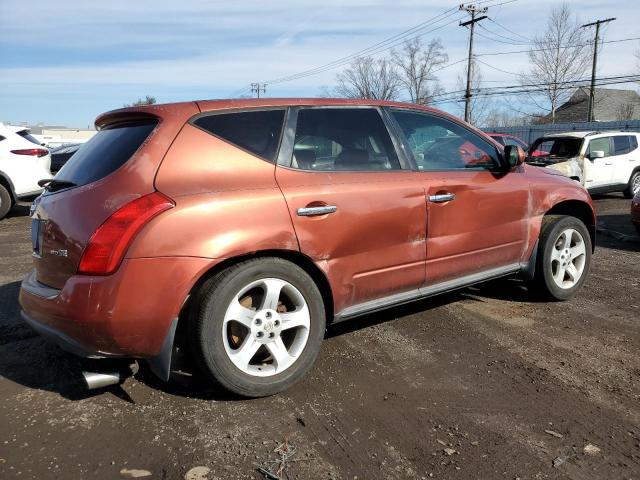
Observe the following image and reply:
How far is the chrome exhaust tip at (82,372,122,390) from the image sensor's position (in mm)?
2832

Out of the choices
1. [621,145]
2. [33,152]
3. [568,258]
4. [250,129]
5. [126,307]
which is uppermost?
[621,145]

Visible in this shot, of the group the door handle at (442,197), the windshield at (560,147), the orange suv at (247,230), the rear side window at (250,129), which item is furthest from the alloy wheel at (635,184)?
the rear side window at (250,129)

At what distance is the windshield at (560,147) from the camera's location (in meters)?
12.1

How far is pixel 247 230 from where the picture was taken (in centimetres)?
293

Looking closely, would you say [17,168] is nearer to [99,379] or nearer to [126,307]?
[99,379]

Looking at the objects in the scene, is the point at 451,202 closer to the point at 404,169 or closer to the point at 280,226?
the point at 404,169

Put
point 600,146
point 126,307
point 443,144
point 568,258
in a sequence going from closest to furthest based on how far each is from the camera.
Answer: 1. point 126,307
2. point 443,144
3. point 568,258
4. point 600,146

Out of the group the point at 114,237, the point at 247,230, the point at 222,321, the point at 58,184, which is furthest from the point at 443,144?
the point at 58,184

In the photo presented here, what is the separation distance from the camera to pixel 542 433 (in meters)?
2.74

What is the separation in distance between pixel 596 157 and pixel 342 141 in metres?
10.3

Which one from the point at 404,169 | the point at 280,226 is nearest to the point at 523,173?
the point at 404,169

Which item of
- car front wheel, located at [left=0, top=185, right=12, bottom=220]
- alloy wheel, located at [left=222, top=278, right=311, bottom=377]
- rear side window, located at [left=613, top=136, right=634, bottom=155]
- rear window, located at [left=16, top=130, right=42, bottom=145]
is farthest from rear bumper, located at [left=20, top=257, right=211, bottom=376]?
rear side window, located at [left=613, top=136, right=634, bottom=155]

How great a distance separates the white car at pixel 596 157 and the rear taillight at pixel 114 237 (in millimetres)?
10086

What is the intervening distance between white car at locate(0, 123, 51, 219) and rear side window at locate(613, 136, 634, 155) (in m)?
12.5
